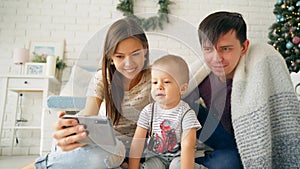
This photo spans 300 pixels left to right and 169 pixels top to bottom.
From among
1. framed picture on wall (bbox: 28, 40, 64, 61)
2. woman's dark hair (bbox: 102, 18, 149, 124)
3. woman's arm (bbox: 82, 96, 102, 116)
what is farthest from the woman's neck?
framed picture on wall (bbox: 28, 40, 64, 61)

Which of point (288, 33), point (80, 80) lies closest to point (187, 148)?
point (80, 80)

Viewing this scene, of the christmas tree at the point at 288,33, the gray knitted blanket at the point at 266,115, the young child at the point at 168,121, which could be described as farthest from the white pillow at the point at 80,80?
the christmas tree at the point at 288,33

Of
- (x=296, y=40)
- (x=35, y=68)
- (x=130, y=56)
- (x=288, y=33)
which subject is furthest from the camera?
(x=35, y=68)

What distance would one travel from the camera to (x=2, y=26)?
2.59 meters

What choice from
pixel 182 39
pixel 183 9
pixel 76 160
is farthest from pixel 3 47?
pixel 182 39

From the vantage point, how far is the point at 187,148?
612 mm

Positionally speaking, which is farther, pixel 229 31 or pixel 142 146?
pixel 229 31

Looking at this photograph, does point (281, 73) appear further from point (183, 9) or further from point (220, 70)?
point (183, 9)

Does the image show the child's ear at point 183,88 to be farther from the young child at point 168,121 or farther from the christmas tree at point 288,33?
the christmas tree at point 288,33

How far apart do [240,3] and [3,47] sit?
96.7 inches

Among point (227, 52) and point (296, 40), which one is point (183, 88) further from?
point (296, 40)

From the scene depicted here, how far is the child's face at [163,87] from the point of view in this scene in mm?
589

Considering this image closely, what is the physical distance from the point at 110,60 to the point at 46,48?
2158mm

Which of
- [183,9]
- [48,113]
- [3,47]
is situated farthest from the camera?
[183,9]
